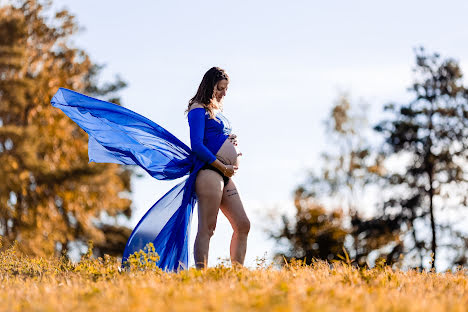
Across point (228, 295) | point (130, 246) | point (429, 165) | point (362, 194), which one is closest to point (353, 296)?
point (228, 295)

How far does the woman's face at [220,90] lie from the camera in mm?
7375

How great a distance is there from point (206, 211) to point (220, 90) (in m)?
1.38

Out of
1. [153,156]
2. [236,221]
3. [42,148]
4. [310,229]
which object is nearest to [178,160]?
[153,156]

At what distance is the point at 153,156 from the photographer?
7832mm

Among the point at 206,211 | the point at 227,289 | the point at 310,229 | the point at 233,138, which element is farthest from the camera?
the point at 310,229

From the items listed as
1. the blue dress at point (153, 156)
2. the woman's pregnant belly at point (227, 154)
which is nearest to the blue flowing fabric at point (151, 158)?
the blue dress at point (153, 156)

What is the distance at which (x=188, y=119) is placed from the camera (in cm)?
729

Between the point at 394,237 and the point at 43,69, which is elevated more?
the point at 43,69

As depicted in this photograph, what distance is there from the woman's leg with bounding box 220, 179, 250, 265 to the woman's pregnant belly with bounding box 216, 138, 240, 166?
303mm

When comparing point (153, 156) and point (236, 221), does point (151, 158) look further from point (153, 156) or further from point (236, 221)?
point (236, 221)

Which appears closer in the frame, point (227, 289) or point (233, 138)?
point (227, 289)

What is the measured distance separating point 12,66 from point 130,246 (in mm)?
17614

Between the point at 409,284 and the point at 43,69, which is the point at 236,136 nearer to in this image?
the point at 409,284

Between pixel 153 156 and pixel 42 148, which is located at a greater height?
pixel 42 148
